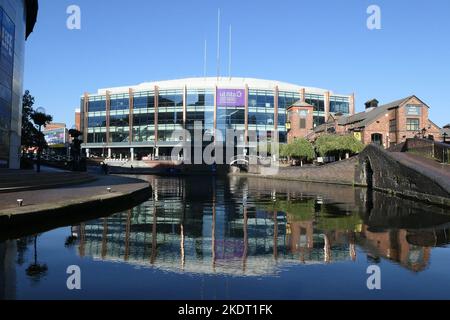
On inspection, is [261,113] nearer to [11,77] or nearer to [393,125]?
[393,125]

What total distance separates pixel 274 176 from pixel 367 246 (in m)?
49.1

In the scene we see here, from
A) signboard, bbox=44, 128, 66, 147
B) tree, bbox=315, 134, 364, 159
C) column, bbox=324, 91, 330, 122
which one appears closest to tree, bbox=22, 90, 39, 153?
tree, bbox=315, 134, 364, 159

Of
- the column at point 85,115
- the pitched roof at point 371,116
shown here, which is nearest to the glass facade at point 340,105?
the pitched roof at point 371,116

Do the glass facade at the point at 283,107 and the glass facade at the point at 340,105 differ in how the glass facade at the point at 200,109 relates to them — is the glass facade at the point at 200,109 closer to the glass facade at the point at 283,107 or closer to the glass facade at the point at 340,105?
the glass facade at the point at 283,107

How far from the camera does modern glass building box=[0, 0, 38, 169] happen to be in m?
31.8

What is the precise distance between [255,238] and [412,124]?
52955 millimetres

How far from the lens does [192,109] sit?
90062 millimetres

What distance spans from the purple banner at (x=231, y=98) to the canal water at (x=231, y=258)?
7469cm

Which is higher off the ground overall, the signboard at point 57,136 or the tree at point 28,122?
the signboard at point 57,136

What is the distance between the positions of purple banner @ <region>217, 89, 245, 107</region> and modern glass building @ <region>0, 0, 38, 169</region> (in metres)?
53.8

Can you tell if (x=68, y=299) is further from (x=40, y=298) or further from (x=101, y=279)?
(x=101, y=279)

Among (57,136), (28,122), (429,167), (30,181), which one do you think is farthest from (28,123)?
(57,136)

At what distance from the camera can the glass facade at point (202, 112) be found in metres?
89.2
